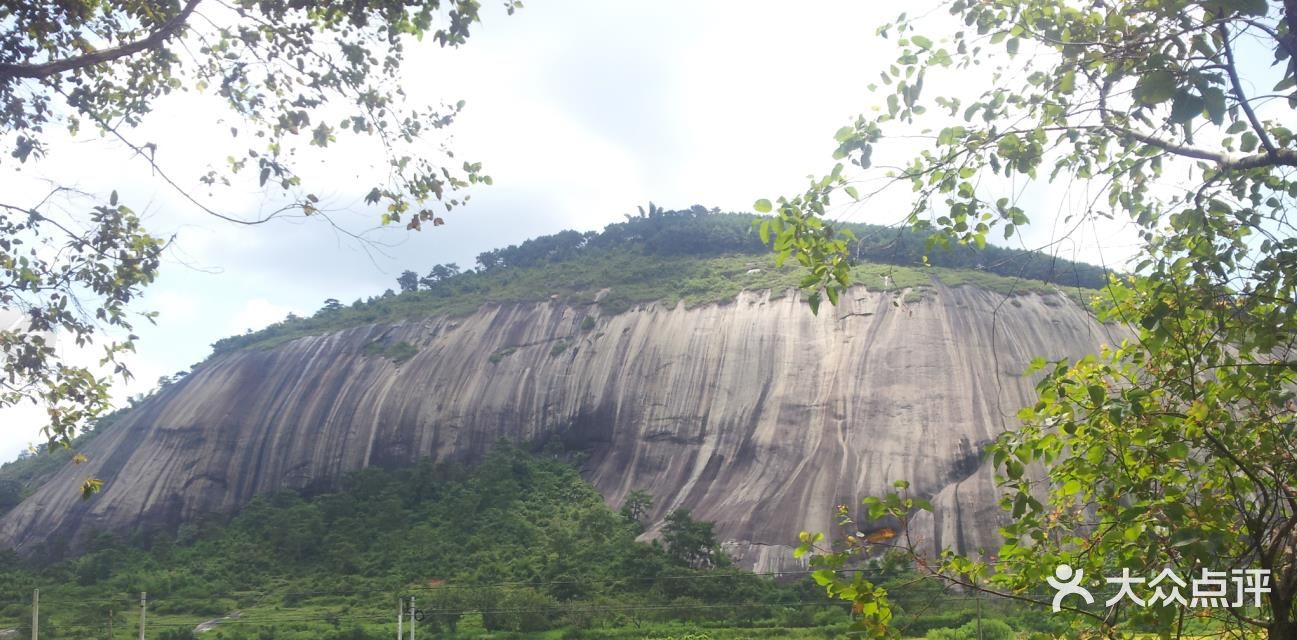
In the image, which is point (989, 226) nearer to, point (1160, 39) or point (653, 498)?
point (1160, 39)

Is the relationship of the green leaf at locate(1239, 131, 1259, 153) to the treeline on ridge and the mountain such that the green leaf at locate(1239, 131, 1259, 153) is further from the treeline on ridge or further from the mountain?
the treeline on ridge

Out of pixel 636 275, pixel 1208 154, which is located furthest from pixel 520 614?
pixel 636 275

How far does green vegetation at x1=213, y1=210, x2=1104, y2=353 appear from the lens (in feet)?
161

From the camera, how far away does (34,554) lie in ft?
149

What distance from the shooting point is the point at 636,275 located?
55875 mm

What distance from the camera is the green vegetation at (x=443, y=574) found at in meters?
28.7

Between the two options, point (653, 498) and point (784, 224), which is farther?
point (653, 498)

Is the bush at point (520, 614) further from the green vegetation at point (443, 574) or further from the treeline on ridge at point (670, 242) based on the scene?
the treeline on ridge at point (670, 242)

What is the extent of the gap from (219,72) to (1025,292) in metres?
40.9

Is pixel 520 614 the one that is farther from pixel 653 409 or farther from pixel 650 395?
pixel 650 395

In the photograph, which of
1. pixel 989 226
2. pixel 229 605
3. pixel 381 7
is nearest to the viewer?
pixel 989 226

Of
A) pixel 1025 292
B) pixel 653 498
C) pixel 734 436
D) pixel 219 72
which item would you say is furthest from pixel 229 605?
pixel 1025 292

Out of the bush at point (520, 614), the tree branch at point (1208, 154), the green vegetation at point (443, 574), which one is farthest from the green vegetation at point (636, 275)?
the tree branch at point (1208, 154)

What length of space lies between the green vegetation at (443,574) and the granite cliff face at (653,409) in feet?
6.80
